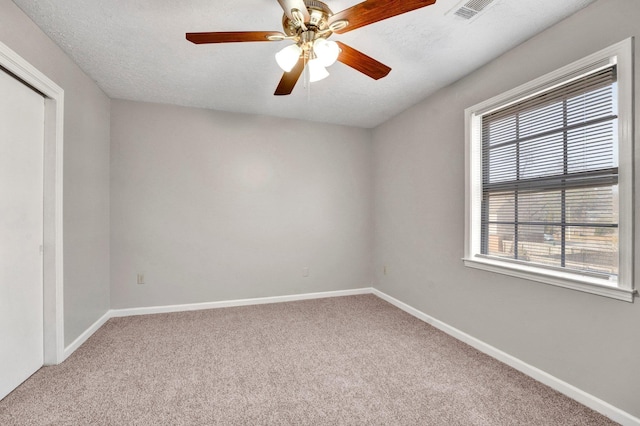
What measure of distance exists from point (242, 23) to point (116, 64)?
4.57 ft

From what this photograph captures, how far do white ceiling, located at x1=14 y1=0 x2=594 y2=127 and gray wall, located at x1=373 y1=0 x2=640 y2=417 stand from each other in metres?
0.18

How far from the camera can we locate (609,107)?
1767 millimetres

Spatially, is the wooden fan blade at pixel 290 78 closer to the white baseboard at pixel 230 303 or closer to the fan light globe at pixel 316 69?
the fan light globe at pixel 316 69

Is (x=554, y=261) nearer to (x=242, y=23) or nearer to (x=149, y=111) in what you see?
(x=242, y=23)

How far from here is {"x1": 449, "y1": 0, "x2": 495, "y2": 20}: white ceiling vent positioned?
1765 millimetres

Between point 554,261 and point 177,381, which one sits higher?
point 554,261

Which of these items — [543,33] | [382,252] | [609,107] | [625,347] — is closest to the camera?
[625,347]

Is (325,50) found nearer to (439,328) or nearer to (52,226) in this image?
(52,226)

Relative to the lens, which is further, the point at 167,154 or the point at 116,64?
the point at 167,154

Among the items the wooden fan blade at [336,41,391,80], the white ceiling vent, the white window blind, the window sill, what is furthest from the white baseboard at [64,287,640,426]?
the white ceiling vent

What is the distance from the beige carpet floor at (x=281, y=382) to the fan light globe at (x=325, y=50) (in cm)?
210

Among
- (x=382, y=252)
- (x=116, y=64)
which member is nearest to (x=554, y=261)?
(x=382, y=252)

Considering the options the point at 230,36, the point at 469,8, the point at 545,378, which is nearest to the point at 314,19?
the point at 230,36

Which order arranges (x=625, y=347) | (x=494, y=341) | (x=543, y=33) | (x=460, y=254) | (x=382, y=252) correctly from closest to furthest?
(x=625, y=347) < (x=543, y=33) < (x=494, y=341) < (x=460, y=254) < (x=382, y=252)
